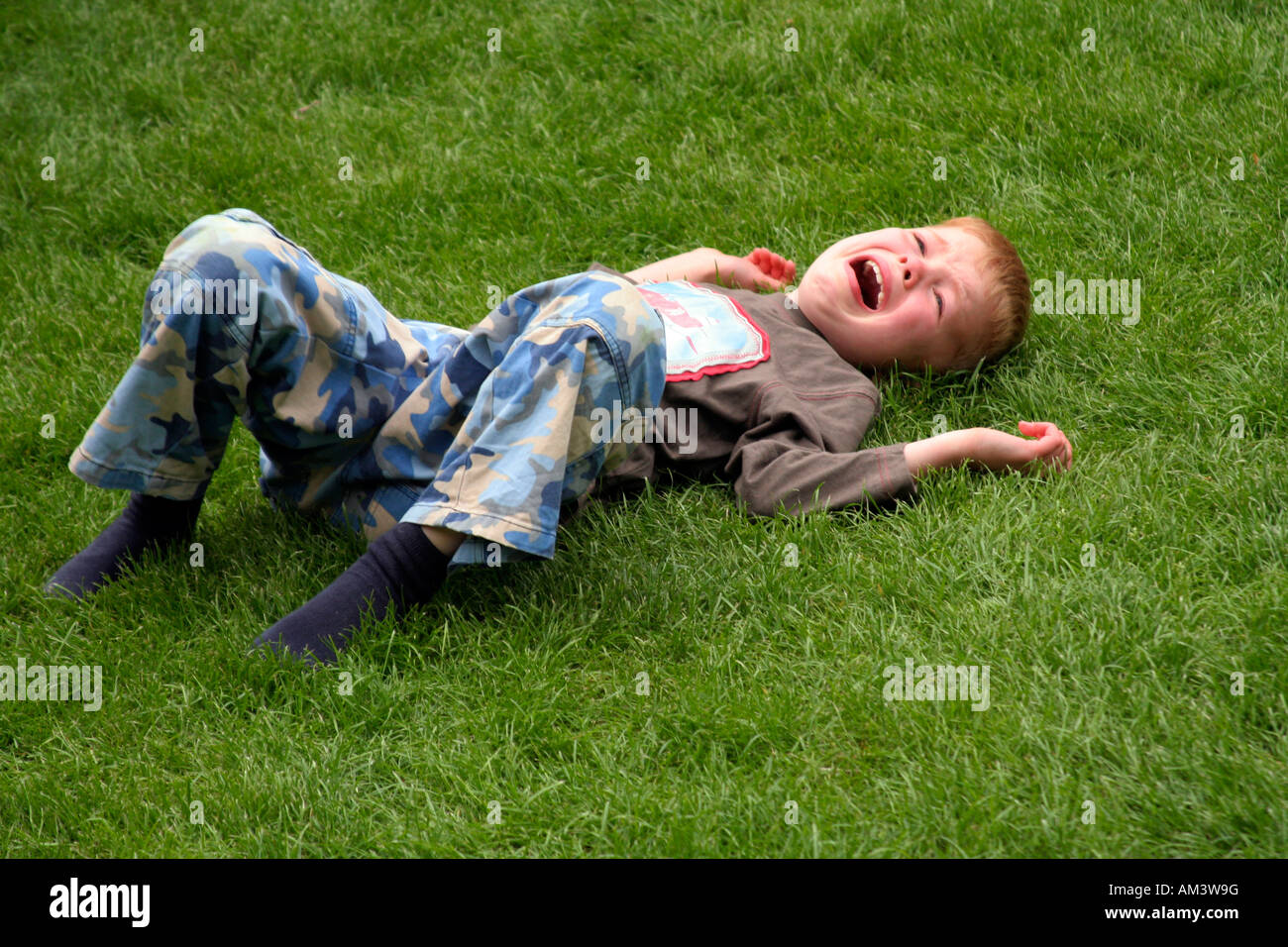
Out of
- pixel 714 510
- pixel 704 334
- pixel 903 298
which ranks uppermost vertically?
pixel 903 298

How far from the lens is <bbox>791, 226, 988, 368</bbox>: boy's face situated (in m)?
3.15

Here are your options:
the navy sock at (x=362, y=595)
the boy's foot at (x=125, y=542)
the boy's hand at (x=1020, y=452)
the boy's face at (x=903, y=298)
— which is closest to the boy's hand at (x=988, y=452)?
the boy's hand at (x=1020, y=452)

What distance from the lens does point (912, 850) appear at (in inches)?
75.6

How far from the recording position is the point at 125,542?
2762mm

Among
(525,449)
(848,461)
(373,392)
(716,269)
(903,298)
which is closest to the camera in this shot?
(525,449)

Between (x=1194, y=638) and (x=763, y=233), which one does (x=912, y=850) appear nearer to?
(x=1194, y=638)

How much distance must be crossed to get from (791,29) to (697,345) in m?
2.18

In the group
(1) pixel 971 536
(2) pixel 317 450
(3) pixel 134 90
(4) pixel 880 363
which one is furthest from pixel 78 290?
(1) pixel 971 536

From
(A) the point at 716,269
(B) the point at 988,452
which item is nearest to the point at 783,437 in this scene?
(B) the point at 988,452

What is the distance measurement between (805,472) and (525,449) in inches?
28.0

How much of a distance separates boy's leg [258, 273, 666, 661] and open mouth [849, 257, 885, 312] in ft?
2.86

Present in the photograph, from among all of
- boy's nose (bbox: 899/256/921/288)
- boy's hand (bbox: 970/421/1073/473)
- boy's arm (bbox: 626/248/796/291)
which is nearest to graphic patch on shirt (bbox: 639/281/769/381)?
boy's arm (bbox: 626/248/796/291)

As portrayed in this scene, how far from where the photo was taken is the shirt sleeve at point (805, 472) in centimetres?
275

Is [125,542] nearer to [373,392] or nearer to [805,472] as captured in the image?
[373,392]
